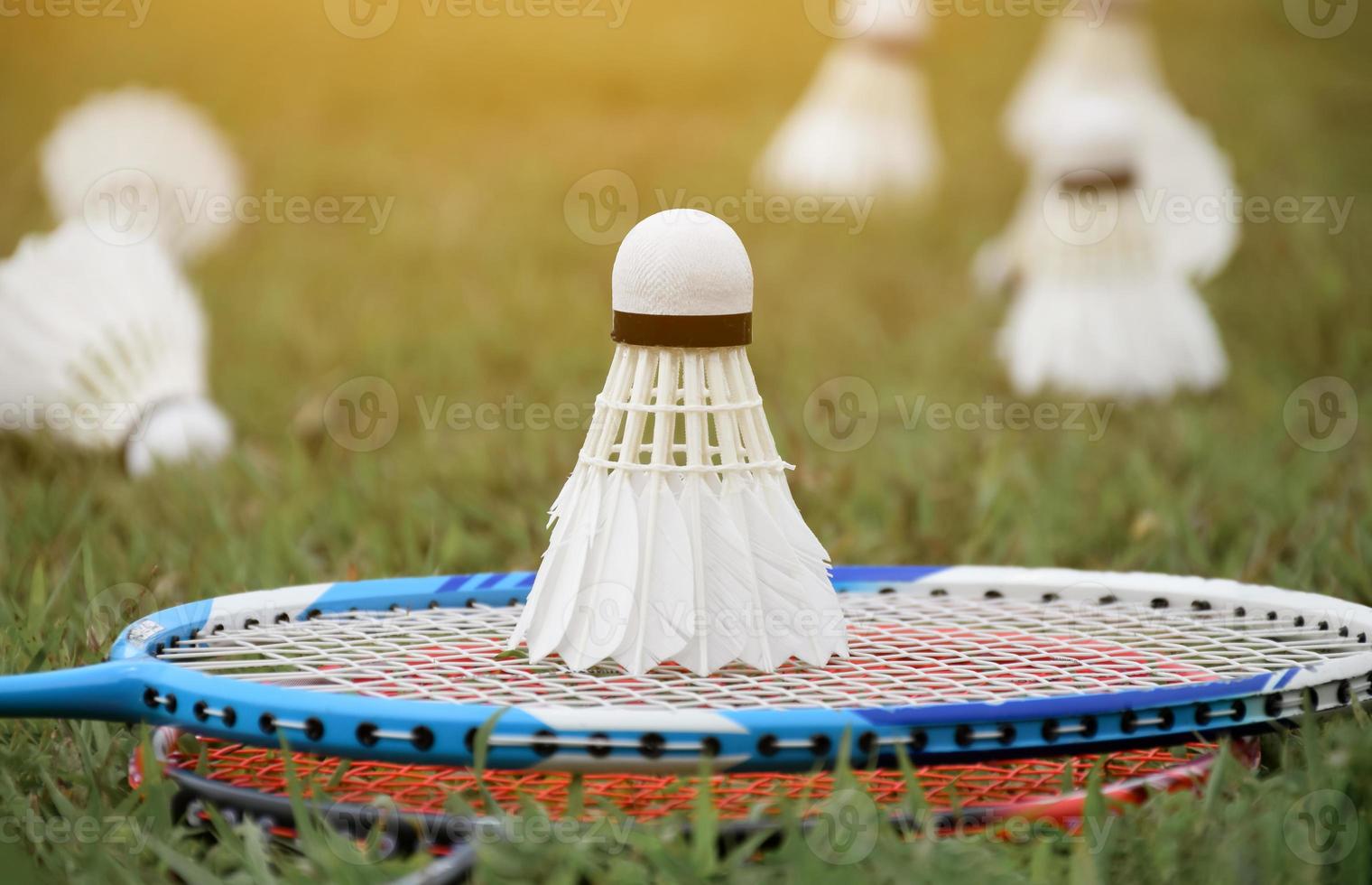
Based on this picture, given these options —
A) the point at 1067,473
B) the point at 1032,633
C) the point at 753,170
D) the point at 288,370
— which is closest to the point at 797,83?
the point at 753,170

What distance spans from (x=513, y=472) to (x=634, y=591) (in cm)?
164

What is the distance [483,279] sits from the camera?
20.2 feet

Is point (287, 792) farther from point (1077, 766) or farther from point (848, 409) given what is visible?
point (848, 409)

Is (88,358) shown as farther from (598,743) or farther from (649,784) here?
(598,743)

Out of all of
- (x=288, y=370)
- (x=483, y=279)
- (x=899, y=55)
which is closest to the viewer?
(x=288, y=370)

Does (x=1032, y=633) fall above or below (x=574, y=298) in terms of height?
below

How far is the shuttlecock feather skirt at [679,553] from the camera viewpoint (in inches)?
82.5

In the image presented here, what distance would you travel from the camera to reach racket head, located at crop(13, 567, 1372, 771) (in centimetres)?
176

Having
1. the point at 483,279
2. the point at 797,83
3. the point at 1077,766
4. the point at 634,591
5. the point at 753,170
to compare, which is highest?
the point at 797,83

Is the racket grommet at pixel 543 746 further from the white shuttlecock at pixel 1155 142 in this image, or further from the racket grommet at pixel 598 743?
the white shuttlecock at pixel 1155 142

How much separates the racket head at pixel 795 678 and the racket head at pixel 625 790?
0.06 meters

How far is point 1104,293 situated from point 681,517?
9.30 feet

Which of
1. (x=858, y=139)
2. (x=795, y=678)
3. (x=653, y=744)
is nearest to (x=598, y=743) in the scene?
(x=653, y=744)

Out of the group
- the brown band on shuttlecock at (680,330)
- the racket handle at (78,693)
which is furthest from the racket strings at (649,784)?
the brown band on shuttlecock at (680,330)
